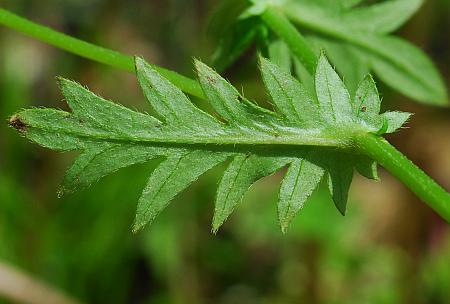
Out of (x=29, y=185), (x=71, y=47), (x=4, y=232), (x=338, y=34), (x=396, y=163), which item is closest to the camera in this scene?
(x=396, y=163)

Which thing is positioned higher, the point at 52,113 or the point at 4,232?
the point at 52,113

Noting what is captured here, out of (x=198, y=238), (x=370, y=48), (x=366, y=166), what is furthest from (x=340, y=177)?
(x=198, y=238)

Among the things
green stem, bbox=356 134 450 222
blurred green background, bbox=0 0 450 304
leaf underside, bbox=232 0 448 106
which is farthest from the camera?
blurred green background, bbox=0 0 450 304

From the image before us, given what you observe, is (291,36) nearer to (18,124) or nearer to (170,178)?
(170,178)

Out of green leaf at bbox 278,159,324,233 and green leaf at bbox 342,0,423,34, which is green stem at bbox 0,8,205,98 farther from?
green leaf at bbox 342,0,423,34

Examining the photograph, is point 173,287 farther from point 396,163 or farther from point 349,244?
point 396,163

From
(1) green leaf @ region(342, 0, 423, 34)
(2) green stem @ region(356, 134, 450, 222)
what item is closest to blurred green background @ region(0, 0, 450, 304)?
(1) green leaf @ region(342, 0, 423, 34)

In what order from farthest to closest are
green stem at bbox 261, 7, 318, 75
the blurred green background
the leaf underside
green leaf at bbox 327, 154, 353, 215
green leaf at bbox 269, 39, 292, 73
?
the blurred green background < the leaf underside < green leaf at bbox 269, 39, 292, 73 < green stem at bbox 261, 7, 318, 75 < green leaf at bbox 327, 154, 353, 215

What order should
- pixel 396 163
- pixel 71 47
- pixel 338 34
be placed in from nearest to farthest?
1. pixel 396 163
2. pixel 71 47
3. pixel 338 34

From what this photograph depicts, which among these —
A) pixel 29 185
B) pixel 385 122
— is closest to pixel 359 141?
pixel 385 122
